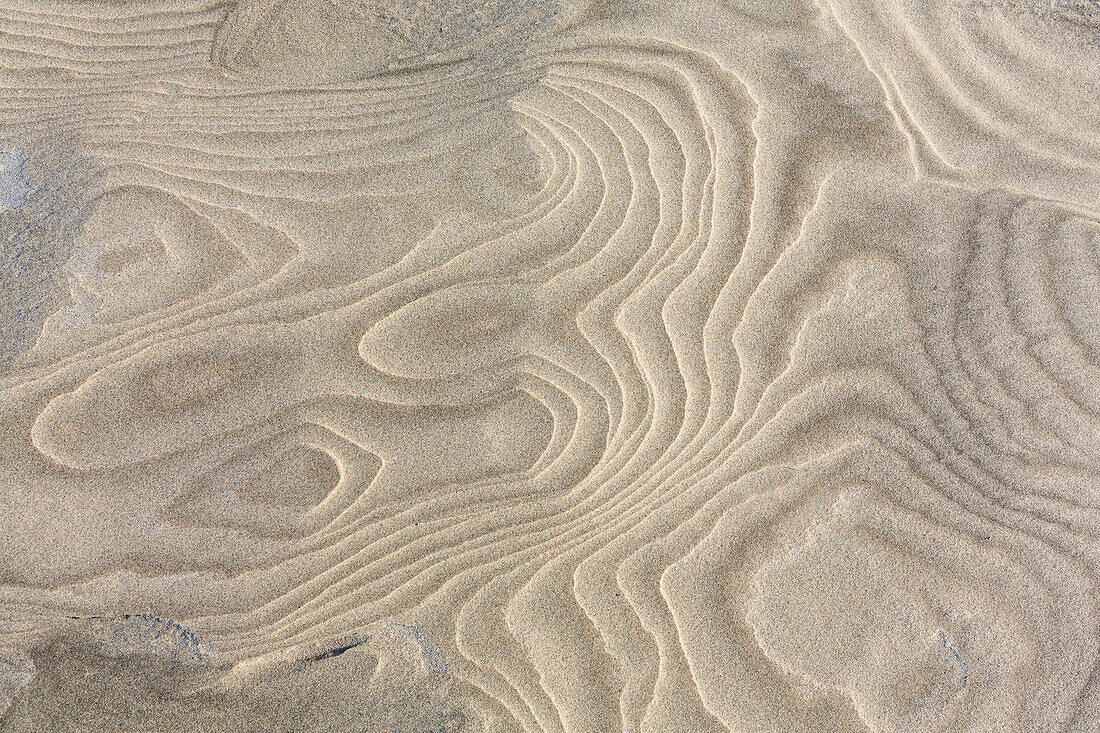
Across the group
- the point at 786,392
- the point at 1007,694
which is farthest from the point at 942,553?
the point at 786,392

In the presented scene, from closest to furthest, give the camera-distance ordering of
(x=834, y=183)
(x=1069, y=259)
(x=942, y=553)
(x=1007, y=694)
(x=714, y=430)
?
(x=1007, y=694) → (x=942, y=553) → (x=714, y=430) → (x=1069, y=259) → (x=834, y=183)

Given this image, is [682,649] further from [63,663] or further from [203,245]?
[203,245]

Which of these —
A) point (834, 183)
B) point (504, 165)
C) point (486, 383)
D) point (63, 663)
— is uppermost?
point (504, 165)

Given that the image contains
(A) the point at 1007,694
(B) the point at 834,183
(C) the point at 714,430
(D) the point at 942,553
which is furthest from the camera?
(B) the point at 834,183

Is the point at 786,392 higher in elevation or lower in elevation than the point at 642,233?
lower

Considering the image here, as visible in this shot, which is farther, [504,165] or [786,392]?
Answer: [504,165]

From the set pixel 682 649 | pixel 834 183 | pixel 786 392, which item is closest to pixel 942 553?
pixel 786 392
